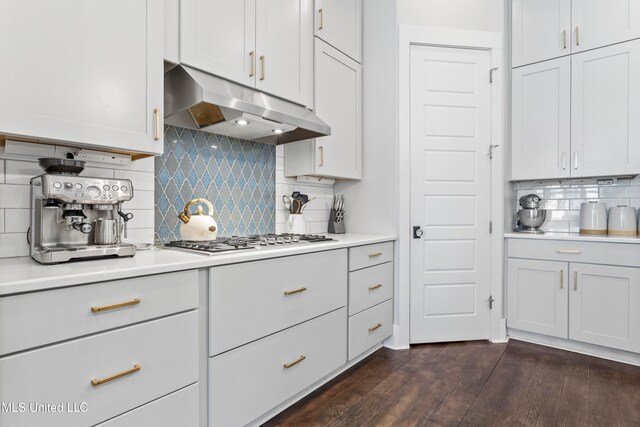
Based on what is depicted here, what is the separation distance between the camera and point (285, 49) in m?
2.22

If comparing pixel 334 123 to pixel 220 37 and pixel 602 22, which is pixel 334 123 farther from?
pixel 602 22

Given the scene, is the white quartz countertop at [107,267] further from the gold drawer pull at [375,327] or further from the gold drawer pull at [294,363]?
the gold drawer pull at [375,327]

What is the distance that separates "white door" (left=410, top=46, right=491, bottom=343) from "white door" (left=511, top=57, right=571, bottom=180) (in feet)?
1.77

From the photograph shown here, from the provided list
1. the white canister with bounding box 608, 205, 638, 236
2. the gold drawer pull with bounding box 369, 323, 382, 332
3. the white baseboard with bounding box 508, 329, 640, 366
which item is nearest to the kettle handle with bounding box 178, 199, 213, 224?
the gold drawer pull with bounding box 369, 323, 382, 332

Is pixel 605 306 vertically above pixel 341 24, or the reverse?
pixel 341 24

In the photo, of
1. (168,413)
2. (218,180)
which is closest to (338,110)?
(218,180)

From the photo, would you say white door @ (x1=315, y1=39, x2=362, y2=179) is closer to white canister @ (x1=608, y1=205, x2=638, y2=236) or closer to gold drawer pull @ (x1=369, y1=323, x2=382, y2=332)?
gold drawer pull @ (x1=369, y1=323, x2=382, y2=332)

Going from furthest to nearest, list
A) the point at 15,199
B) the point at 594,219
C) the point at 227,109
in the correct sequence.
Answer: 1. the point at 594,219
2. the point at 227,109
3. the point at 15,199

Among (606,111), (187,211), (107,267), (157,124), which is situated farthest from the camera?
(606,111)

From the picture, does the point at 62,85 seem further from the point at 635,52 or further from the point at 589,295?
the point at 635,52

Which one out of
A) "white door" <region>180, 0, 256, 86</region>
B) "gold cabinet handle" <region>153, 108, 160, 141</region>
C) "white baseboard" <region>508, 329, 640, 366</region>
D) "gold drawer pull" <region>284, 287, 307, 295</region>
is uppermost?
"white door" <region>180, 0, 256, 86</region>

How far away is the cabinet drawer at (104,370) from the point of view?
0.99 m

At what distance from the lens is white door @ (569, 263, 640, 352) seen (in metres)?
2.47

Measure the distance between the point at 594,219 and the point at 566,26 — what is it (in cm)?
163
